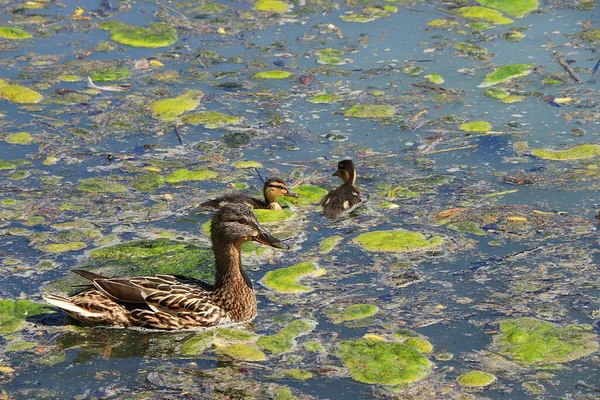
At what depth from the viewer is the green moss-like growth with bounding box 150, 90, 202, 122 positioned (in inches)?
456

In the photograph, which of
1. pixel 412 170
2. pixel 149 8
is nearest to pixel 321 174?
pixel 412 170

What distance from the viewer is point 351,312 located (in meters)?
7.61

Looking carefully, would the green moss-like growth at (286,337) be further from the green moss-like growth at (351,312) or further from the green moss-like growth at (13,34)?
the green moss-like growth at (13,34)

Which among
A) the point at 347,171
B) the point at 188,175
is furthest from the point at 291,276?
the point at 188,175

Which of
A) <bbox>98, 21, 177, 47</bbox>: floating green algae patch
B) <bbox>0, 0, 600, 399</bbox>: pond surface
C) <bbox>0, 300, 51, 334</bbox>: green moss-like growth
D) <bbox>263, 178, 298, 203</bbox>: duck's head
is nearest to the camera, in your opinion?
<bbox>0, 0, 600, 399</bbox>: pond surface

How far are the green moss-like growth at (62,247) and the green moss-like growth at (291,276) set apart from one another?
162 centimetres

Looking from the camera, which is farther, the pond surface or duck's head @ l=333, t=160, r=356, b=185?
duck's head @ l=333, t=160, r=356, b=185

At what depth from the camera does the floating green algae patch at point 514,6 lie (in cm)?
1436

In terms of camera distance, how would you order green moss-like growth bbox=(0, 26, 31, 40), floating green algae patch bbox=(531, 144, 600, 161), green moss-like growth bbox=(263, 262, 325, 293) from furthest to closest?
green moss-like growth bbox=(0, 26, 31, 40) < floating green algae patch bbox=(531, 144, 600, 161) < green moss-like growth bbox=(263, 262, 325, 293)

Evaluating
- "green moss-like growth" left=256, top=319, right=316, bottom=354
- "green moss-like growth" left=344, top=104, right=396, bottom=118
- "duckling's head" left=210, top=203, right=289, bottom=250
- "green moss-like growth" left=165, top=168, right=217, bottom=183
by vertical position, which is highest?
"duckling's head" left=210, top=203, right=289, bottom=250

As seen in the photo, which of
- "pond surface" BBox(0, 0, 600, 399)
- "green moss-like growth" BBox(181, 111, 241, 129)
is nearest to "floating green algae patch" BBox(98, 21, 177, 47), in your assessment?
"pond surface" BBox(0, 0, 600, 399)

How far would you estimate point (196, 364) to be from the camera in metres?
6.97

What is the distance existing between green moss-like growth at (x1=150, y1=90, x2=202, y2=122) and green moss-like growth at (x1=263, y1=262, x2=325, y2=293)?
372 cm

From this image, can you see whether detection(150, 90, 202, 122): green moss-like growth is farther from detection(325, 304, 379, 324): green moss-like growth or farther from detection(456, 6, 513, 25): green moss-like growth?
detection(325, 304, 379, 324): green moss-like growth
